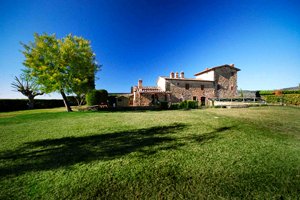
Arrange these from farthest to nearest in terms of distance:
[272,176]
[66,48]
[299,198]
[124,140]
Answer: [66,48] → [124,140] → [272,176] → [299,198]

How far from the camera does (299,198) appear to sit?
2.29 metres

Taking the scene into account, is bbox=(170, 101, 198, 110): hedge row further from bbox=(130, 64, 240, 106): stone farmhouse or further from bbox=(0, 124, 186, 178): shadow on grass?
bbox=(0, 124, 186, 178): shadow on grass

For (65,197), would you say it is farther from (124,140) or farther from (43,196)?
(124,140)

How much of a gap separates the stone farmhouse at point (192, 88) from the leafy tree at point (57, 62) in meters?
11.1

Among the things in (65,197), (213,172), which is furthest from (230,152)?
(65,197)

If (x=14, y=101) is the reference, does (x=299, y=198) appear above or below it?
below

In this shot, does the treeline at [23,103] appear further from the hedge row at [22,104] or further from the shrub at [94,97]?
the shrub at [94,97]

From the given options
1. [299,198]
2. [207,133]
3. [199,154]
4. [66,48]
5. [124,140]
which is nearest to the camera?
[299,198]

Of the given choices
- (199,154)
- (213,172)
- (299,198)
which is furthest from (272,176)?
(199,154)

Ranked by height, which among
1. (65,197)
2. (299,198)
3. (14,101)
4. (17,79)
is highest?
(17,79)

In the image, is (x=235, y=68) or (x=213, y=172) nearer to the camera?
(x=213, y=172)

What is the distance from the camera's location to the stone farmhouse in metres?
24.8

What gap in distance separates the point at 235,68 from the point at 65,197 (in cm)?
3493

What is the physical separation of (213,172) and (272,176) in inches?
47.6
